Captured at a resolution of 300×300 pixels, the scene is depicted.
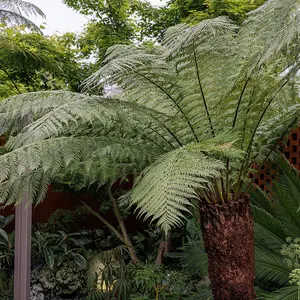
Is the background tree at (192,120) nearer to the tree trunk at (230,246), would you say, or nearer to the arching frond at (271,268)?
the tree trunk at (230,246)

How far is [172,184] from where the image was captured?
170 centimetres

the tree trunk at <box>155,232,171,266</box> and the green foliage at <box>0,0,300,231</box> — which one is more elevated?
the green foliage at <box>0,0,300,231</box>

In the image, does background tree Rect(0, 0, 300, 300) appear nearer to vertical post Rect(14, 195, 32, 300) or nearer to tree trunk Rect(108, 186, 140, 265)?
vertical post Rect(14, 195, 32, 300)

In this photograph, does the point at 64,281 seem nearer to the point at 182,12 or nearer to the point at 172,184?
the point at 172,184

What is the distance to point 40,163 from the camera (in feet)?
6.67

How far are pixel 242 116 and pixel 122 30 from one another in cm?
511

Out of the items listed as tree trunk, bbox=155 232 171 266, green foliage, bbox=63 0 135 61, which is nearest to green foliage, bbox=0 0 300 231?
tree trunk, bbox=155 232 171 266

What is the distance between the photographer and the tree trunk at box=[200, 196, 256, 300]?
82.5 inches

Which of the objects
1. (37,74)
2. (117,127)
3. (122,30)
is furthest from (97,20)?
(117,127)

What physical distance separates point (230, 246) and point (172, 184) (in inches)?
22.7

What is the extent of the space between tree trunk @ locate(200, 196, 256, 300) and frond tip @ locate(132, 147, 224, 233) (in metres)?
0.33

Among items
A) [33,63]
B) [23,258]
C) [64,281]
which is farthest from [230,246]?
[33,63]

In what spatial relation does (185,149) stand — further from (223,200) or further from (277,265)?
(277,265)

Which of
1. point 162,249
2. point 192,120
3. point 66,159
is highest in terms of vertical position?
point 192,120
